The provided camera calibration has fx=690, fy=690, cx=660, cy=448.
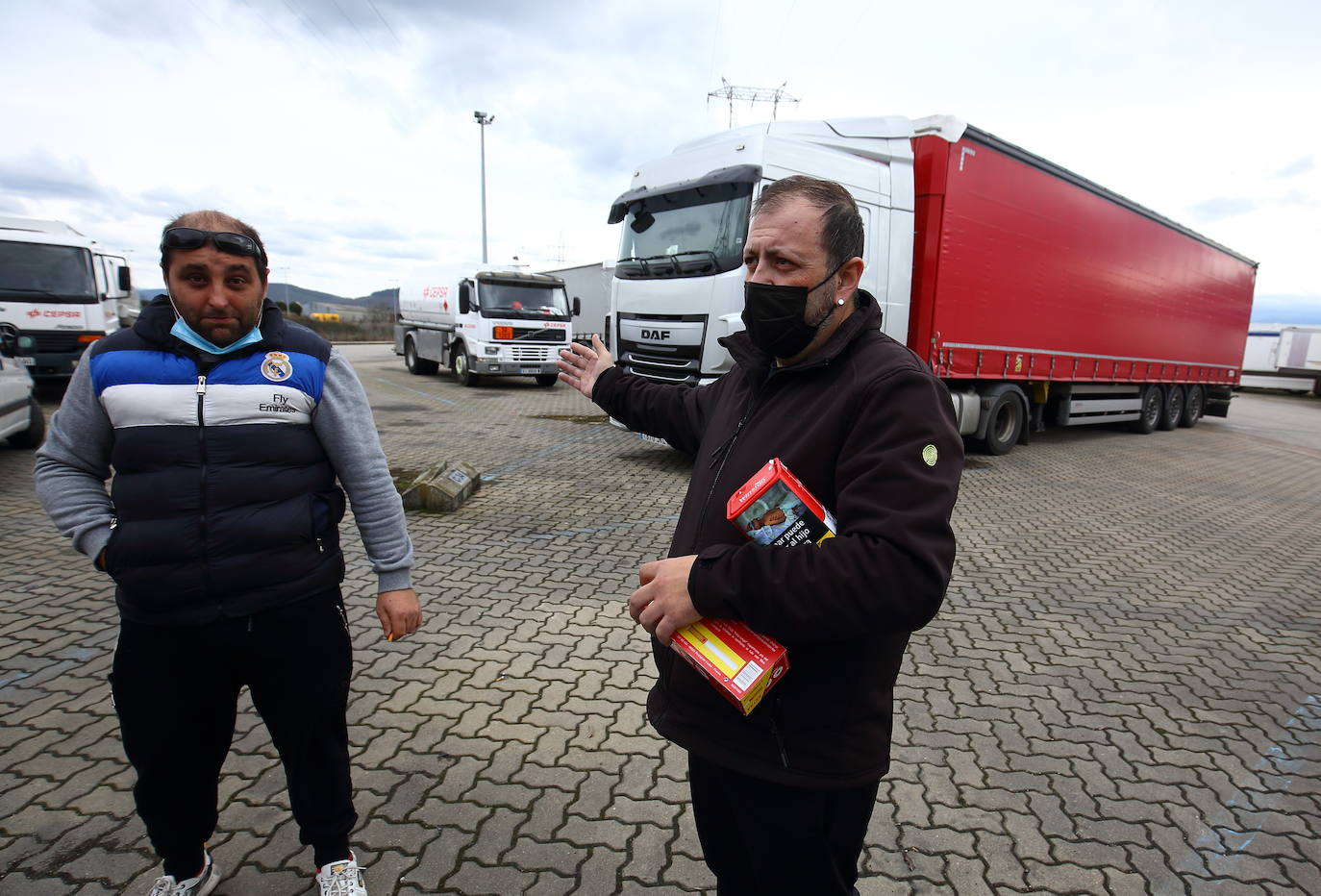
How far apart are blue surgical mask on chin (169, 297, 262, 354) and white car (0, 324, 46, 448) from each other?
6483 millimetres

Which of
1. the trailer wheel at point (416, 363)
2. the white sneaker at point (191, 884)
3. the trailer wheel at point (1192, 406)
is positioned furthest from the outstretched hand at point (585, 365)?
the trailer wheel at point (416, 363)

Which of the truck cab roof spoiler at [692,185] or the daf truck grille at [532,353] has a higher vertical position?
the truck cab roof spoiler at [692,185]

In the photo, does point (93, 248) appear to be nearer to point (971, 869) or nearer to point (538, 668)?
point (538, 668)

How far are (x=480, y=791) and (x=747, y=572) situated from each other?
196cm

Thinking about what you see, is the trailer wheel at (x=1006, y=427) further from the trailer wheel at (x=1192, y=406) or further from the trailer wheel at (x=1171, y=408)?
the trailer wheel at (x=1192, y=406)

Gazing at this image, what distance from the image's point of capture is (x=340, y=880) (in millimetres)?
2018

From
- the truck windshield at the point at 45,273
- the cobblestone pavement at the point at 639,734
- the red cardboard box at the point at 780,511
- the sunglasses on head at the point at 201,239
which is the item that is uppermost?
the truck windshield at the point at 45,273

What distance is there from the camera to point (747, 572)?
118 centimetres

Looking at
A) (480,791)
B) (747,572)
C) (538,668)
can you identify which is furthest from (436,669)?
(747,572)

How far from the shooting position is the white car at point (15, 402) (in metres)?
6.67

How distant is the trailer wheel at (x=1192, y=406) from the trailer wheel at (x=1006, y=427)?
7786mm

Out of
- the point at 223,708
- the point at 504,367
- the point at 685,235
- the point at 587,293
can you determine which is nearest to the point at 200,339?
the point at 223,708

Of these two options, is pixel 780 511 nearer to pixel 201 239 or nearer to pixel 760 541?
pixel 760 541

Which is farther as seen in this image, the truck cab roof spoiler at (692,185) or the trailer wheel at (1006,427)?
the trailer wheel at (1006,427)
